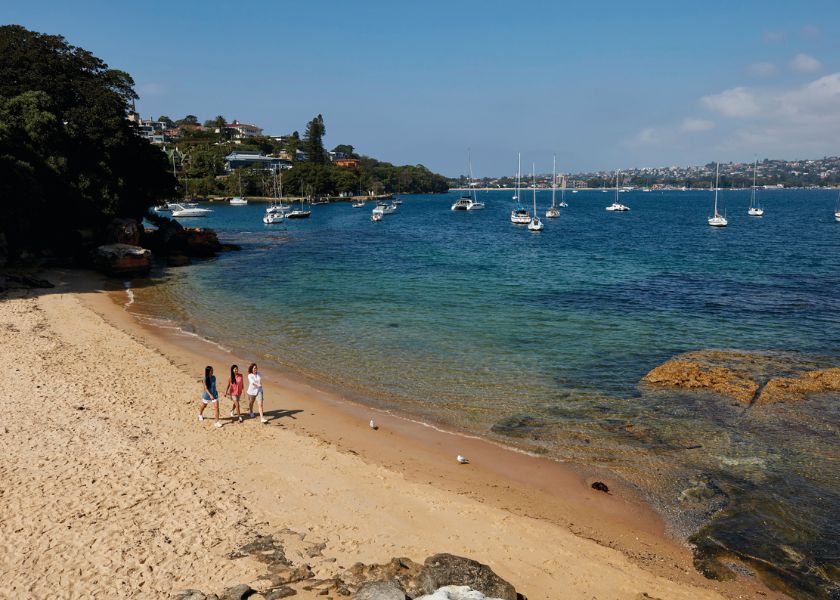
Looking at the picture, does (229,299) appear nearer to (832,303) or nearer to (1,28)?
(1,28)

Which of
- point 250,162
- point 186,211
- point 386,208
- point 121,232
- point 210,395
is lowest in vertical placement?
point 210,395

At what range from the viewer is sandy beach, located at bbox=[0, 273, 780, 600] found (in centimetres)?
907

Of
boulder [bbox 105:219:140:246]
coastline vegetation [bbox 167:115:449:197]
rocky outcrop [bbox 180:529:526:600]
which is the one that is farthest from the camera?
coastline vegetation [bbox 167:115:449:197]

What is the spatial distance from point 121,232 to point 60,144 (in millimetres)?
A: 6928

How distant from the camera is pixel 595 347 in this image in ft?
74.4

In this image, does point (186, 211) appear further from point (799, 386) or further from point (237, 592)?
point (237, 592)

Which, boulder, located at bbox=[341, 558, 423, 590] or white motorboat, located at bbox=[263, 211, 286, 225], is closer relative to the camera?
boulder, located at bbox=[341, 558, 423, 590]

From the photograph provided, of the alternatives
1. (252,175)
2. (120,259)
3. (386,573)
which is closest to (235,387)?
(386,573)

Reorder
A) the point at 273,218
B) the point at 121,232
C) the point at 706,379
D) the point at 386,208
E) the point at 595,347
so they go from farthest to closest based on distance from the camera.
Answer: the point at 386,208, the point at 273,218, the point at 121,232, the point at 595,347, the point at 706,379

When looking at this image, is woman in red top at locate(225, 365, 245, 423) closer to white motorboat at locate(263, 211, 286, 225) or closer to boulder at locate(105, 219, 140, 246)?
boulder at locate(105, 219, 140, 246)

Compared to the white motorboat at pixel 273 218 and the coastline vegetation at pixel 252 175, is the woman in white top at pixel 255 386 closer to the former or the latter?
the white motorboat at pixel 273 218

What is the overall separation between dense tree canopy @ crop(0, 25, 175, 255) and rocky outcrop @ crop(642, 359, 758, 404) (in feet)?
114

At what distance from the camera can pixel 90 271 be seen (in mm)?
39312

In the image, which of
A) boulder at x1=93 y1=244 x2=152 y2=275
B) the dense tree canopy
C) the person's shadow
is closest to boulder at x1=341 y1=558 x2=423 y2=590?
the person's shadow
